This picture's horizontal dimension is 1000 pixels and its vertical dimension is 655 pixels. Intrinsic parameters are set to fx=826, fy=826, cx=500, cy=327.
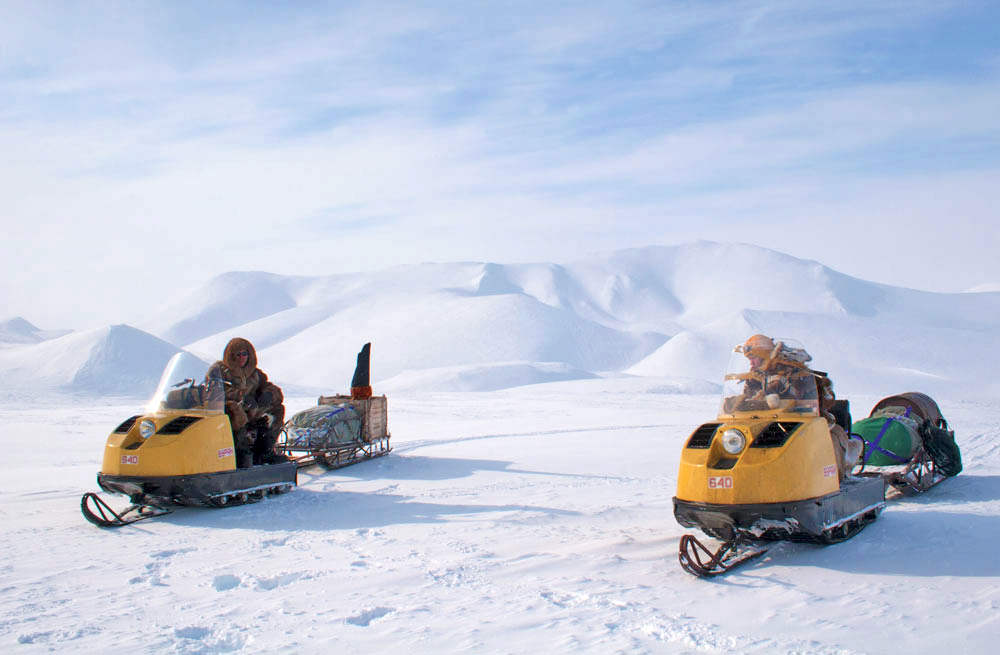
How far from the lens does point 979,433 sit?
1627 cm

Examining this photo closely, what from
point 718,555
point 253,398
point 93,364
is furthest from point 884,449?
point 93,364

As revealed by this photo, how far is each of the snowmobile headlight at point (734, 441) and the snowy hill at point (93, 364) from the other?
39574 mm

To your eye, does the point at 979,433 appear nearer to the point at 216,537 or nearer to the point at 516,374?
the point at 216,537

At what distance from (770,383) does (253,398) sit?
20.5ft

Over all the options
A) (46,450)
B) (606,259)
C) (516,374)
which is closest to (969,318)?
(606,259)

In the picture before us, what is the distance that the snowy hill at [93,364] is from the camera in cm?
4150

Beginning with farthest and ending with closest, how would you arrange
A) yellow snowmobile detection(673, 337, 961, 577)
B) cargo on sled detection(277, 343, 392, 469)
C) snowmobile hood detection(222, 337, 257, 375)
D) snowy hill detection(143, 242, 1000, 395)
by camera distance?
snowy hill detection(143, 242, 1000, 395)
cargo on sled detection(277, 343, 392, 469)
snowmobile hood detection(222, 337, 257, 375)
yellow snowmobile detection(673, 337, 961, 577)

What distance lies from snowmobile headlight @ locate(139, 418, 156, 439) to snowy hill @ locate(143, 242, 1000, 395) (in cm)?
3504

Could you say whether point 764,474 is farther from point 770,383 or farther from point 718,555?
point 770,383

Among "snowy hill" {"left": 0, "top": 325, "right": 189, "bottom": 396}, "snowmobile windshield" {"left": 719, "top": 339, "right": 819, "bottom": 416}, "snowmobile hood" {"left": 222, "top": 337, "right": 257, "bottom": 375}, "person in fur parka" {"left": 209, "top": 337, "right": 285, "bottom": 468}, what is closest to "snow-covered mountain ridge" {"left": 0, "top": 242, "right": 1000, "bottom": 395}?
"snowy hill" {"left": 0, "top": 325, "right": 189, "bottom": 396}

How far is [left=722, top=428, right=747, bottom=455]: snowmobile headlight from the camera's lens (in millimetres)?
6344

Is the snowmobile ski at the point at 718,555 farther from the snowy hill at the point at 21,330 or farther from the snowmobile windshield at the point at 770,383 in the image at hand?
the snowy hill at the point at 21,330

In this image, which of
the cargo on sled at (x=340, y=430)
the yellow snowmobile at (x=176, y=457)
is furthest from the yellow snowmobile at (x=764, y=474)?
the cargo on sled at (x=340, y=430)

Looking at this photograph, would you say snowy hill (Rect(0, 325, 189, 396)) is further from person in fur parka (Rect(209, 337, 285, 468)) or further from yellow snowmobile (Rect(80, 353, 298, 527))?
yellow snowmobile (Rect(80, 353, 298, 527))
